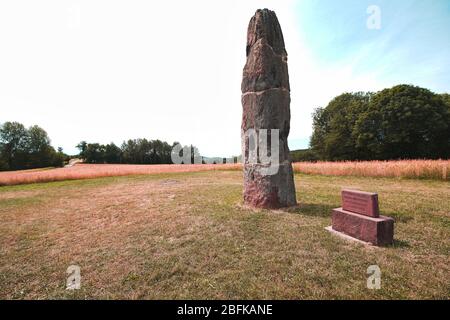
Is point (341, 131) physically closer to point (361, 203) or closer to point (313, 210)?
point (313, 210)

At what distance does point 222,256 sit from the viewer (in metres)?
3.84

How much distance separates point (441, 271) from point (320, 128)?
43414 millimetres

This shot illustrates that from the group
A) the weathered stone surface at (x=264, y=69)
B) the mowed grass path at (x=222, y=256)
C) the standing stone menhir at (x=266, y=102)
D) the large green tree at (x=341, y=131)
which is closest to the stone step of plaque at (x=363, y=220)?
the mowed grass path at (x=222, y=256)

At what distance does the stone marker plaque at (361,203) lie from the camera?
4.12 meters

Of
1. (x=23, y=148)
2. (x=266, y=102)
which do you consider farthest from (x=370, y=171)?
(x=23, y=148)

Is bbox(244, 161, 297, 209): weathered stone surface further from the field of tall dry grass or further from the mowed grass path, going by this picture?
the field of tall dry grass

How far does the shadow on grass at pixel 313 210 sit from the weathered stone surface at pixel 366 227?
1.37 metres

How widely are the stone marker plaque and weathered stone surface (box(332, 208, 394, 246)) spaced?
0.29 ft

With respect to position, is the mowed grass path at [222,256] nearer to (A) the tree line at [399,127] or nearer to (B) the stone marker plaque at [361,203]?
(B) the stone marker plaque at [361,203]

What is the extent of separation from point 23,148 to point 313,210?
62633 millimetres

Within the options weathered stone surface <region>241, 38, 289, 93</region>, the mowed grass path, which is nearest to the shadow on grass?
the mowed grass path
